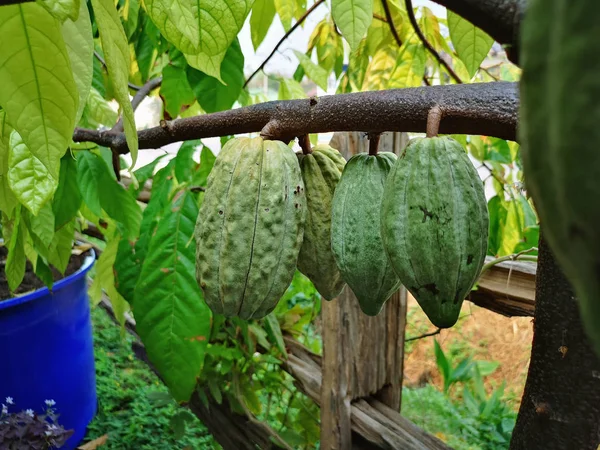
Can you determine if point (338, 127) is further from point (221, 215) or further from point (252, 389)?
point (252, 389)

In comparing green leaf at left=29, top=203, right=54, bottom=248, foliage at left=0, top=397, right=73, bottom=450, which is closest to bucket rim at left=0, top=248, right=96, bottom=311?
foliage at left=0, top=397, right=73, bottom=450

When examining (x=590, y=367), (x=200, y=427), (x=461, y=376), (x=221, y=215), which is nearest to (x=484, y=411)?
(x=461, y=376)

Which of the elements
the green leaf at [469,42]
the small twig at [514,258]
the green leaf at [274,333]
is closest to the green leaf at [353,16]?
the green leaf at [469,42]

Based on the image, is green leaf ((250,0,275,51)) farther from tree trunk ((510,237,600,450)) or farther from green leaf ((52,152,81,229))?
tree trunk ((510,237,600,450))

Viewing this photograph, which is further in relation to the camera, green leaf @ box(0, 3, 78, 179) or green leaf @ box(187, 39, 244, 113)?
green leaf @ box(187, 39, 244, 113)

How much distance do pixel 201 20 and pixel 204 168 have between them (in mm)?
651

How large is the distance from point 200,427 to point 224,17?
2511 millimetres

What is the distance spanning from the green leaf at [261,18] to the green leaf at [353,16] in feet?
1.83

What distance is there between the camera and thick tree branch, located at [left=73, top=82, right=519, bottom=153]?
0.55 metres

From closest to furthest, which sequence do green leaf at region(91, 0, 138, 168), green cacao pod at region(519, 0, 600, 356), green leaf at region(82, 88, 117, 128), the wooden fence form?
green cacao pod at region(519, 0, 600, 356), green leaf at region(91, 0, 138, 168), green leaf at region(82, 88, 117, 128), the wooden fence

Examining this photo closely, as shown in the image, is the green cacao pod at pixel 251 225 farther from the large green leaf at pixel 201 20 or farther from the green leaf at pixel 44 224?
the green leaf at pixel 44 224

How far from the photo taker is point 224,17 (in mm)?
661

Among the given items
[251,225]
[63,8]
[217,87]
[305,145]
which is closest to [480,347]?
[217,87]

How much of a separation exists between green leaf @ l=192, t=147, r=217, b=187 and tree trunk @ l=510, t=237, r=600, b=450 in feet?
2.74
